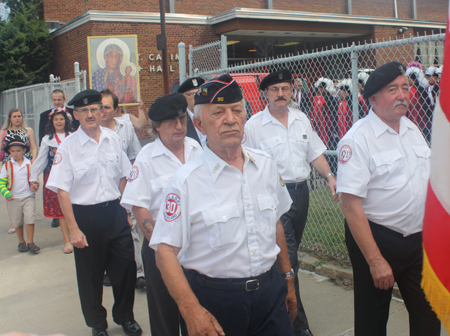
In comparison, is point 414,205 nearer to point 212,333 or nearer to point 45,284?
point 212,333

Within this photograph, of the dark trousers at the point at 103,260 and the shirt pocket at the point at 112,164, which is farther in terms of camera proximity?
the shirt pocket at the point at 112,164

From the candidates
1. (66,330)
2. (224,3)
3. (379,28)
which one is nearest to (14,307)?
(66,330)

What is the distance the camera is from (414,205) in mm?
2740

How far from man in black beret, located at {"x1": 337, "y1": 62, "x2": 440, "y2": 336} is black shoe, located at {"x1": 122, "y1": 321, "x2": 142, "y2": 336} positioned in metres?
2.20

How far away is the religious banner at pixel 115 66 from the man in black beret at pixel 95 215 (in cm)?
1059

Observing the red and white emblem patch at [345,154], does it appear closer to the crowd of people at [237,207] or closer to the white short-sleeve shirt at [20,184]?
the crowd of people at [237,207]

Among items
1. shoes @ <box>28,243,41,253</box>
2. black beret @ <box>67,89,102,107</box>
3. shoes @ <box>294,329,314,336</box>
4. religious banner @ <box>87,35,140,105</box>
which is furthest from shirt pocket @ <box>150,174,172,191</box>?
religious banner @ <box>87,35,140,105</box>

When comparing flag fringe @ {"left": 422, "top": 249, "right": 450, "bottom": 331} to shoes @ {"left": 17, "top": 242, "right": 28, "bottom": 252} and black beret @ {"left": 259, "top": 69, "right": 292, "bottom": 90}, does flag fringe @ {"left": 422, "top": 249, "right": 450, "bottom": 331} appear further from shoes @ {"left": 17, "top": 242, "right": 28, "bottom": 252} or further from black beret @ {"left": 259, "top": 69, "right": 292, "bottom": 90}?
shoes @ {"left": 17, "top": 242, "right": 28, "bottom": 252}

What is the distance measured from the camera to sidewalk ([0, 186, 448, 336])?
162 inches

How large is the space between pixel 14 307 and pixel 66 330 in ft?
3.13

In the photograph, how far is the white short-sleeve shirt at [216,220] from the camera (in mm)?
2283

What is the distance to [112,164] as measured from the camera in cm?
421

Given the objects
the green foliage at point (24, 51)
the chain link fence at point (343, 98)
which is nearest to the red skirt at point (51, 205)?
the chain link fence at point (343, 98)

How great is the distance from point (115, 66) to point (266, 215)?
14.3 meters
